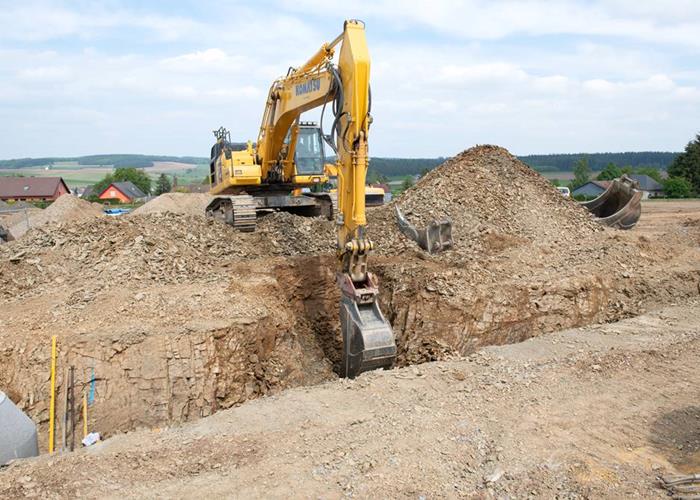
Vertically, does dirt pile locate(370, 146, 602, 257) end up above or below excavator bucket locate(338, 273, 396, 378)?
above

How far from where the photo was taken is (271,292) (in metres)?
9.13

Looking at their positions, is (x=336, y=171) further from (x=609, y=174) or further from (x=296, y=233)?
(x=609, y=174)

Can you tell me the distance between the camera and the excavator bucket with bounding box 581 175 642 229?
15.2 metres

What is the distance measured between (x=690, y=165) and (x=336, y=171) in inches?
1796

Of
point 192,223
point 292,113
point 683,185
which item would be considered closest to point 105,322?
point 192,223

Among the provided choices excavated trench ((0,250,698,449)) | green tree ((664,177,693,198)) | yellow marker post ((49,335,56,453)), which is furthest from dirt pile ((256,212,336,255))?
green tree ((664,177,693,198))

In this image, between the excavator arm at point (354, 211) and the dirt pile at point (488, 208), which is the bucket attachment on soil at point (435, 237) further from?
the excavator arm at point (354, 211)

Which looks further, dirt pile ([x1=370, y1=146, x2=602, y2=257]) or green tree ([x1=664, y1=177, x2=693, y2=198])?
green tree ([x1=664, y1=177, x2=693, y2=198])

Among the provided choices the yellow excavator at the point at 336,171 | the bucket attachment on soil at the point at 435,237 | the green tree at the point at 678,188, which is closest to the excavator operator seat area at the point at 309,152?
the yellow excavator at the point at 336,171

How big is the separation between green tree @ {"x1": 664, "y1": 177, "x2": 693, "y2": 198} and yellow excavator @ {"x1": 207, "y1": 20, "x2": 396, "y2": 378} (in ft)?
124

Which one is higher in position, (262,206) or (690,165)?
(690,165)

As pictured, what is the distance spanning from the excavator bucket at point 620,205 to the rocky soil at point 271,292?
2.29 meters

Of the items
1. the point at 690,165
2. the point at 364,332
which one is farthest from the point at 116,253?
the point at 690,165

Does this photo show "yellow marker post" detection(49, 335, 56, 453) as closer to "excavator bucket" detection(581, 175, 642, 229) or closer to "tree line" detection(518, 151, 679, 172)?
"excavator bucket" detection(581, 175, 642, 229)
